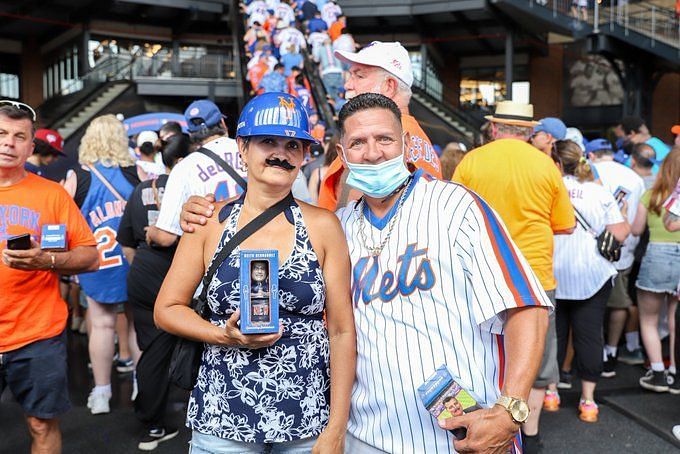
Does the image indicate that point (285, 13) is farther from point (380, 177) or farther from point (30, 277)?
point (380, 177)

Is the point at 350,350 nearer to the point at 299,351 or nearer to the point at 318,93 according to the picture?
the point at 299,351

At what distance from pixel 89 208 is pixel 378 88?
3.25 m

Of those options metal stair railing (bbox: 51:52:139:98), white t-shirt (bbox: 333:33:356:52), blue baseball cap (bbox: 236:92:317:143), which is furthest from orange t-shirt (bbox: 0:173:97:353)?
metal stair railing (bbox: 51:52:139:98)

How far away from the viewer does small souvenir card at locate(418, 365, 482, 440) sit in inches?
73.9

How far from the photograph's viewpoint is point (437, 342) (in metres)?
2.07

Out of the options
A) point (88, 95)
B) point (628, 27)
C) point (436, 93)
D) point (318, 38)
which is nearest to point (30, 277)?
point (318, 38)

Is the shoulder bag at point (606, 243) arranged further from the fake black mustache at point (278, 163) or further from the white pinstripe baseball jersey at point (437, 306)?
the fake black mustache at point (278, 163)

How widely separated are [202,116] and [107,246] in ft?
A: 5.89

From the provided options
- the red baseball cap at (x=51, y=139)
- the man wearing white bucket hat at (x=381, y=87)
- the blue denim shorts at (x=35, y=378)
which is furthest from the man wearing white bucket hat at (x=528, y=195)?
the red baseball cap at (x=51, y=139)

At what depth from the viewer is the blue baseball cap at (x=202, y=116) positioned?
4.28 m

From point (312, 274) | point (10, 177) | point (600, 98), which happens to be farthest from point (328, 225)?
point (600, 98)

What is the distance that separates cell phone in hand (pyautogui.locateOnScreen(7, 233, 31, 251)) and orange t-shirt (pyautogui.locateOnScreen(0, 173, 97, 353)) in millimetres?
231

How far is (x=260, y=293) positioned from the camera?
1987mm

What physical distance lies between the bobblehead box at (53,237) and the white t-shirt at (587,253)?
350cm
